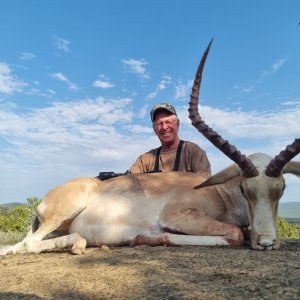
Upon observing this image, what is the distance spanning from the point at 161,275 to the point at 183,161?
512cm

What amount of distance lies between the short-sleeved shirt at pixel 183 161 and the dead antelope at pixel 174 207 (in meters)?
1.18

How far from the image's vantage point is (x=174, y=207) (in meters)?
6.87

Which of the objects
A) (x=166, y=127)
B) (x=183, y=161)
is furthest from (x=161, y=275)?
(x=166, y=127)

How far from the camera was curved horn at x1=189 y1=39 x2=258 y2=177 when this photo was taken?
606 cm

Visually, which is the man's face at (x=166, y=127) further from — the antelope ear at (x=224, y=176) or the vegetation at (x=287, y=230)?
the vegetation at (x=287, y=230)

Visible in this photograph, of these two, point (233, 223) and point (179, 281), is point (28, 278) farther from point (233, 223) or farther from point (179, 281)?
point (233, 223)

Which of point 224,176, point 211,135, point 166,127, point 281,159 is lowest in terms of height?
point 224,176

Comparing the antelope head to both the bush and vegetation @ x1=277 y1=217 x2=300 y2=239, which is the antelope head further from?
the bush

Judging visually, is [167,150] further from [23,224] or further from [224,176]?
[23,224]

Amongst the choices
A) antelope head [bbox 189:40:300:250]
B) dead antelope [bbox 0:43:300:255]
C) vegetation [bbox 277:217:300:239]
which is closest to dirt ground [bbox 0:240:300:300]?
antelope head [bbox 189:40:300:250]

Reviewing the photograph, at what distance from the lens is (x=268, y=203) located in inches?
229

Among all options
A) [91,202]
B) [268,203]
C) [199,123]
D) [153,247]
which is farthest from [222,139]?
[91,202]

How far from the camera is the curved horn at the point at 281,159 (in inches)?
232

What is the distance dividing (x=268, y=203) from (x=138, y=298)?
3.00 m
